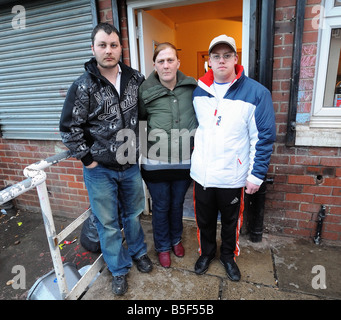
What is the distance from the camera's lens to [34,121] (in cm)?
343

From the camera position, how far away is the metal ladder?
1457 millimetres

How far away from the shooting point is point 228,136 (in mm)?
1916

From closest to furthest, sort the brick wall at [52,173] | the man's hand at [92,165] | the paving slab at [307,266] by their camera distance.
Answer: the man's hand at [92,165], the paving slab at [307,266], the brick wall at [52,173]

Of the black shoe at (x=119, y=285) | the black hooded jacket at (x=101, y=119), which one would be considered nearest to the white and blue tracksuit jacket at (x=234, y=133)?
the black hooded jacket at (x=101, y=119)

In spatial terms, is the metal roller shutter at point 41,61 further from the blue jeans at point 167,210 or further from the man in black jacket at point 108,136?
the blue jeans at point 167,210

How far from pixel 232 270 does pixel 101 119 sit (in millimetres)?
1777

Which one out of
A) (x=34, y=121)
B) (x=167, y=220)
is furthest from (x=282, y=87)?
(x=34, y=121)

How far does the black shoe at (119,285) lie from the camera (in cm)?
216

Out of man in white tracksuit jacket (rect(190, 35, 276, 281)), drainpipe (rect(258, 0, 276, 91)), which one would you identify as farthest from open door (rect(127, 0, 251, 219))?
man in white tracksuit jacket (rect(190, 35, 276, 281))

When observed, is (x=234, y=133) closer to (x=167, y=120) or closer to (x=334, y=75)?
(x=167, y=120)

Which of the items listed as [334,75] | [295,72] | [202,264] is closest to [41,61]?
[295,72]

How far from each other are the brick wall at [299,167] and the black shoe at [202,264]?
0.94 m

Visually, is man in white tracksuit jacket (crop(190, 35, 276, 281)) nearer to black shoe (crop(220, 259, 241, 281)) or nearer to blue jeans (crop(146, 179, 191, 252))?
black shoe (crop(220, 259, 241, 281))

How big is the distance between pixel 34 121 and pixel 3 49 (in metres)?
0.99
